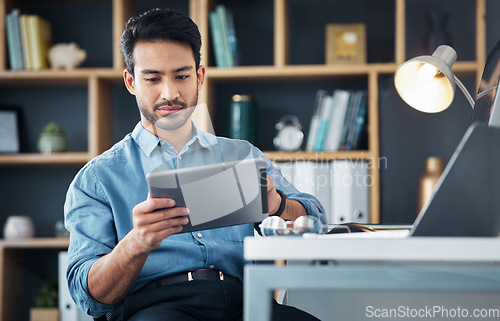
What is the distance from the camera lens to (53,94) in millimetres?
3209

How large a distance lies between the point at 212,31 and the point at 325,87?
2.12ft

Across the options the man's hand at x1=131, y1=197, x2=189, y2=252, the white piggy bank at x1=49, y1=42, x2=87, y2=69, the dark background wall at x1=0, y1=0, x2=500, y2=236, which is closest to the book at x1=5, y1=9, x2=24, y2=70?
Result: the white piggy bank at x1=49, y1=42, x2=87, y2=69

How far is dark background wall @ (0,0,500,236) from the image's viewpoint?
9.73ft

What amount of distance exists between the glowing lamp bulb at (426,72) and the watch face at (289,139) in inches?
60.7

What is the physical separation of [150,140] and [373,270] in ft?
2.77

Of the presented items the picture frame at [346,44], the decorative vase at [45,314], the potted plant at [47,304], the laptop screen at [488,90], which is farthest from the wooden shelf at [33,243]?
the laptop screen at [488,90]

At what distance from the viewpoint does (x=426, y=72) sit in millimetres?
1375

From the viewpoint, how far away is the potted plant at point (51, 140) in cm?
297

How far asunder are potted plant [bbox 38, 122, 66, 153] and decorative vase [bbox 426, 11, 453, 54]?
6.13 ft

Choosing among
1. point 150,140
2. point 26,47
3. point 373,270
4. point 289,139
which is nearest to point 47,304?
point 26,47

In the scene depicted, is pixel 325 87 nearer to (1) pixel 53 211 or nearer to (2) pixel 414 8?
(2) pixel 414 8

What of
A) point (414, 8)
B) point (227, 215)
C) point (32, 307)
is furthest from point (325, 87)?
point (227, 215)

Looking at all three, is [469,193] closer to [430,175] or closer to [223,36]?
[430,175]

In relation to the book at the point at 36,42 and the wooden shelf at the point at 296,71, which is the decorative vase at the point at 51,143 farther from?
the wooden shelf at the point at 296,71
